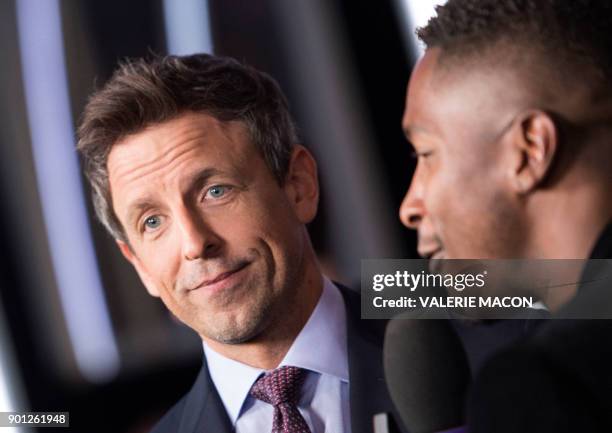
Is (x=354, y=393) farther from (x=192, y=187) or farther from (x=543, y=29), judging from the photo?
(x=543, y=29)

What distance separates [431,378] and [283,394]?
0.37 meters

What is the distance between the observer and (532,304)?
4.51 ft

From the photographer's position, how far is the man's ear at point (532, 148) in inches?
44.3

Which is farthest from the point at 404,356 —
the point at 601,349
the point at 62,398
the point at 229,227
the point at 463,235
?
the point at 62,398

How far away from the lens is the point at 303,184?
1.49 m

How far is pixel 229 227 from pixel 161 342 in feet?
0.82

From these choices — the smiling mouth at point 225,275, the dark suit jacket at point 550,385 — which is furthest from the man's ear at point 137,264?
the dark suit jacket at point 550,385

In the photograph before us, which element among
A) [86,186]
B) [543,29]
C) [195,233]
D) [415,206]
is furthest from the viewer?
[86,186]

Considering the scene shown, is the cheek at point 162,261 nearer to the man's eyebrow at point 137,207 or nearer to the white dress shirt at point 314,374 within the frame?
the man's eyebrow at point 137,207

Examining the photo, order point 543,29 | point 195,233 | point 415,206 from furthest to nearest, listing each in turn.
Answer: point 195,233, point 415,206, point 543,29

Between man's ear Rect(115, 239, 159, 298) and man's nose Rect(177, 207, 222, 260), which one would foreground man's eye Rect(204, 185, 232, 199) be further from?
man's ear Rect(115, 239, 159, 298)

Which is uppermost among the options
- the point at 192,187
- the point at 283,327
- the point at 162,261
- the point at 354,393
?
the point at 192,187

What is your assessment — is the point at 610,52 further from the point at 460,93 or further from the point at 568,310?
the point at 568,310

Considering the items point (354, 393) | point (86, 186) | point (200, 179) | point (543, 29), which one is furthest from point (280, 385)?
point (543, 29)
